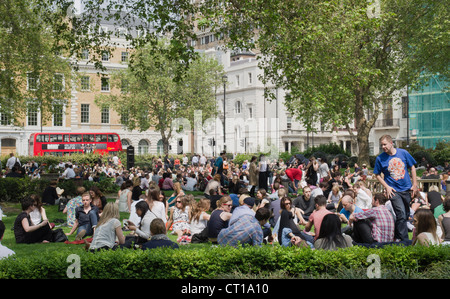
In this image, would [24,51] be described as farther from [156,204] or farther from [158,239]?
[158,239]

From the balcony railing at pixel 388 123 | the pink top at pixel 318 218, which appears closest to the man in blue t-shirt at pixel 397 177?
the pink top at pixel 318 218

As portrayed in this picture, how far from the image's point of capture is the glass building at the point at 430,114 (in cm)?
4470

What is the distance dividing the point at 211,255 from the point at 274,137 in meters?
60.2

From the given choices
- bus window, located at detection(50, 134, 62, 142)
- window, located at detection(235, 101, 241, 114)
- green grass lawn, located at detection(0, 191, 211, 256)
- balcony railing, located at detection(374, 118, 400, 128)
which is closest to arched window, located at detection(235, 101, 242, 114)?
window, located at detection(235, 101, 241, 114)

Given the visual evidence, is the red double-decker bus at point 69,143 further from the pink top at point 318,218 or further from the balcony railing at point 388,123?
the pink top at point 318,218

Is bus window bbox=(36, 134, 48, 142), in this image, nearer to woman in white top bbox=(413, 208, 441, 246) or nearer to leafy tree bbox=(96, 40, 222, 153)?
leafy tree bbox=(96, 40, 222, 153)

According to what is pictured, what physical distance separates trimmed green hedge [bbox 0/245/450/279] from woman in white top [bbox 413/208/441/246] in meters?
0.43

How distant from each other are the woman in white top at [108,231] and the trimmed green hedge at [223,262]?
123 centimetres

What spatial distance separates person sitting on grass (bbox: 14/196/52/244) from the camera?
10.5 metres

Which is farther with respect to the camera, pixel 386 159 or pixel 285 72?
pixel 285 72

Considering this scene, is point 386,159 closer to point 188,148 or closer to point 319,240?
point 319,240

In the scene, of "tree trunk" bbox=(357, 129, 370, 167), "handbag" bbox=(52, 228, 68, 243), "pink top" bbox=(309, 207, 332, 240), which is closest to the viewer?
"pink top" bbox=(309, 207, 332, 240)

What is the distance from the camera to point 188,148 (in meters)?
72.8
